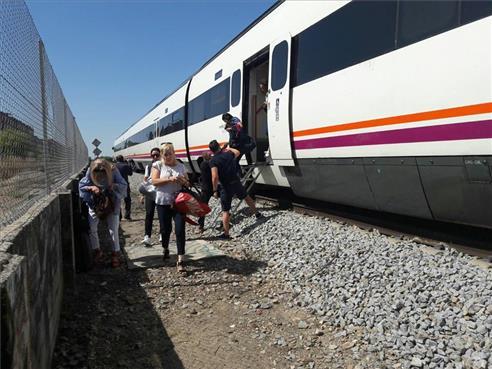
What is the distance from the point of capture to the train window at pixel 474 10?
3810 mm

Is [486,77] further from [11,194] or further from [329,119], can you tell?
[11,194]

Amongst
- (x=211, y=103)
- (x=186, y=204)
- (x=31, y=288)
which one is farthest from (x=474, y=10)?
(x=211, y=103)

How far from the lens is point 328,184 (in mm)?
6410

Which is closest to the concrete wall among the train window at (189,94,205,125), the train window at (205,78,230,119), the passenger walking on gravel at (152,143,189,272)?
the passenger walking on gravel at (152,143,189,272)

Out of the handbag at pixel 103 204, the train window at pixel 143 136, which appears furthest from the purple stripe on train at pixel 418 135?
the train window at pixel 143 136

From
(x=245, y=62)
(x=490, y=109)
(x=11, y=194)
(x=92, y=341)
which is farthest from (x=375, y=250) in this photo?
(x=245, y=62)

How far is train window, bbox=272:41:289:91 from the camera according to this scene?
23.9 ft

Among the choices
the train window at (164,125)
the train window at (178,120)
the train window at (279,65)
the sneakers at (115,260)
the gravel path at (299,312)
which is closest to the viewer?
the gravel path at (299,312)

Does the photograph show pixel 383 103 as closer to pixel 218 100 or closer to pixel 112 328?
pixel 112 328

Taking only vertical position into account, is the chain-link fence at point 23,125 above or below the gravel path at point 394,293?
above

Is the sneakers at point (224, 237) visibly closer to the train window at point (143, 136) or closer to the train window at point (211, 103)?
the train window at point (211, 103)

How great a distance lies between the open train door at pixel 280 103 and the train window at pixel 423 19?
8.37ft

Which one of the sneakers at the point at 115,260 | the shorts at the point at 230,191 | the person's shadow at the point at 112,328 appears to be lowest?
the person's shadow at the point at 112,328

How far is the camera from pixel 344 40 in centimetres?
575
